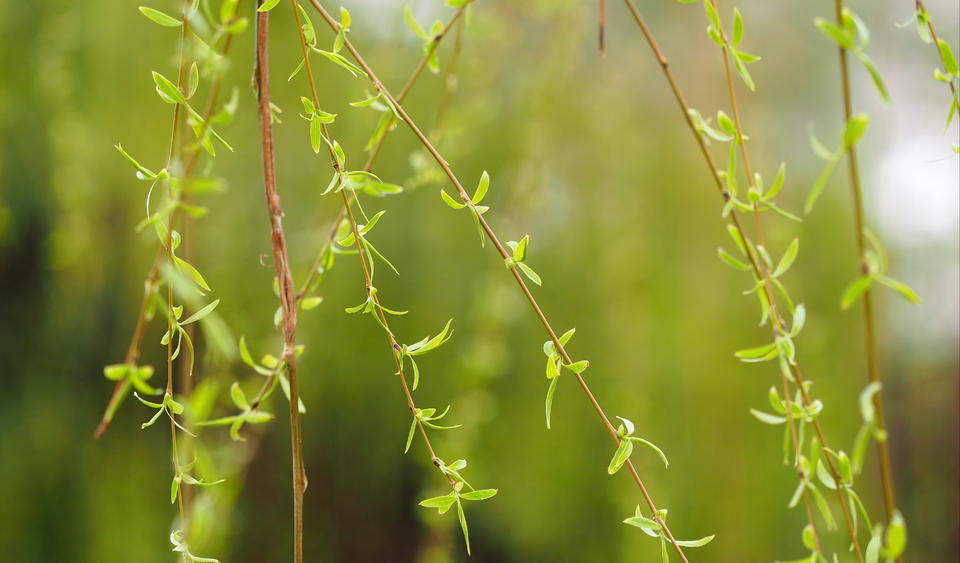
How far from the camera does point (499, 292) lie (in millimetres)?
1115

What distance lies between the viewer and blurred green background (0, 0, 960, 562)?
128 centimetres

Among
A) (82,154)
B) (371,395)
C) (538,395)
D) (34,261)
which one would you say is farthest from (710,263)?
(34,261)

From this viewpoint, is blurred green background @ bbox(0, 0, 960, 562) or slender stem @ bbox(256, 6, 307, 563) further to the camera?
blurred green background @ bbox(0, 0, 960, 562)

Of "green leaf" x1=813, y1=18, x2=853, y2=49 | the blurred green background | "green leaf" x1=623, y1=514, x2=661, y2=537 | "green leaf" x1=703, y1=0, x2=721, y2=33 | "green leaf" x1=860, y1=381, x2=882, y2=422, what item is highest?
"green leaf" x1=813, y1=18, x2=853, y2=49

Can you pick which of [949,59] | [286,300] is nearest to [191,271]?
[286,300]

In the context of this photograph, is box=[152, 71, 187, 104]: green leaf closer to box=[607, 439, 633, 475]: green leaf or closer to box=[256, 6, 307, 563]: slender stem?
box=[256, 6, 307, 563]: slender stem

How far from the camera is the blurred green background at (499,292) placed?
1279 millimetres

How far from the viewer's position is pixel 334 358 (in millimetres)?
1529

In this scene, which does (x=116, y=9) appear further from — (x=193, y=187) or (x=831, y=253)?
(x=831, y=253)

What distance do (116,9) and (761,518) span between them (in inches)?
63.3

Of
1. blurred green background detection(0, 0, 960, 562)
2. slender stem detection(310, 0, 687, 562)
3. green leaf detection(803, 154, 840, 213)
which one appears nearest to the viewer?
green leaf detection(803, 154, 840, 213)

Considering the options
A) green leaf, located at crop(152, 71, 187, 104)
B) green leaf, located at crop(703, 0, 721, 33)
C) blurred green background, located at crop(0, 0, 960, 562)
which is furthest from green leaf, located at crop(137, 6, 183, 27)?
blurred green background, located at crop(0, 0, 960, 562)

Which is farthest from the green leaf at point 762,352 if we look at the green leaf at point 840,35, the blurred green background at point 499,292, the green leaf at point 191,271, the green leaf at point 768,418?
the blurred green background at point 499,292

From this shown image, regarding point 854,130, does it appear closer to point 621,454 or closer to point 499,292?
point 621,454
